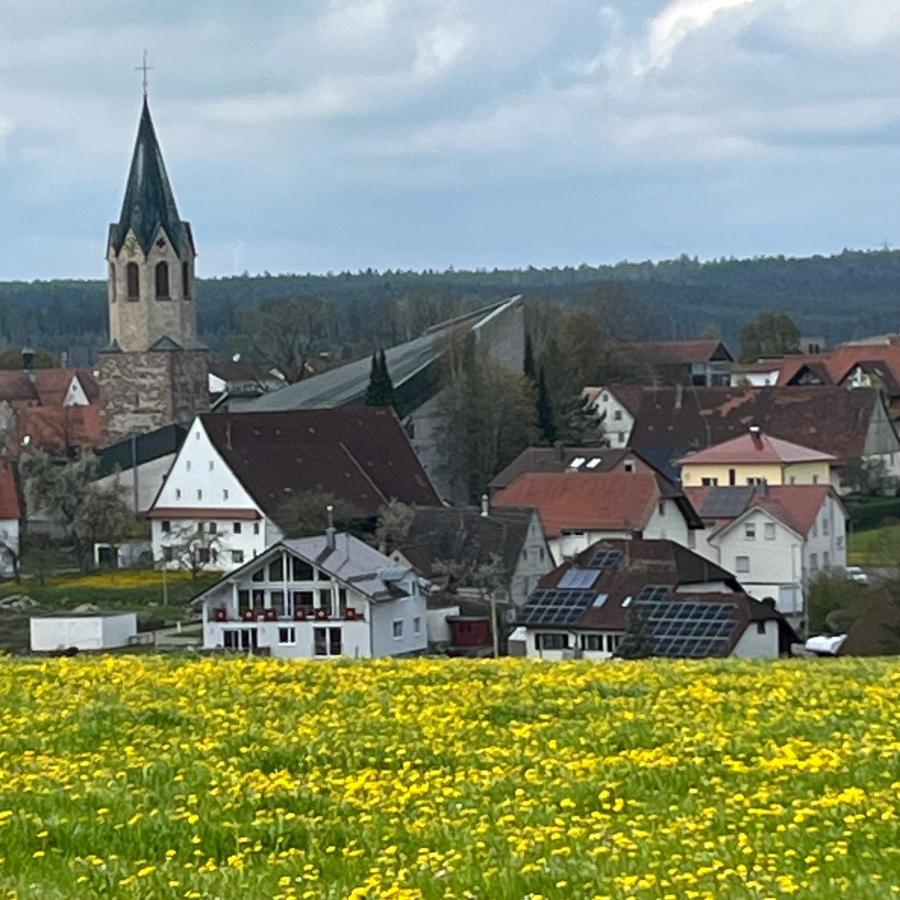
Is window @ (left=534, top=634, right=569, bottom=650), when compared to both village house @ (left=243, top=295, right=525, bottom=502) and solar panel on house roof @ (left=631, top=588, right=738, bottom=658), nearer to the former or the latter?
solar panel on house roof @ (left=631, top=588, right=738, bottom=658)

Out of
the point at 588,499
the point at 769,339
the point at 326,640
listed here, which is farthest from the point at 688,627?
the point at 769,339

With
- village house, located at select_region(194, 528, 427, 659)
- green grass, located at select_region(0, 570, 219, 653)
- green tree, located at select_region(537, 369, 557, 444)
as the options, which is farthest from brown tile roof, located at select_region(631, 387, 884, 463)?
village house, located at select_region(194, 528, 427, 659)

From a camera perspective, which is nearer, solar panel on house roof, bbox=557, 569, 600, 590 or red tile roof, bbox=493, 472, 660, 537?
solar panel on house roof, bbox=557, 569, 600, 590

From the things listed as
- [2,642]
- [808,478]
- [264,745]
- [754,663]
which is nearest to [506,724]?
[264,745]

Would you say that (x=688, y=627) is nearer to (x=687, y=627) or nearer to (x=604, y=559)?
(x=687, y=627)

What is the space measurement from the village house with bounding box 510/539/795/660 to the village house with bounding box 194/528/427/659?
136 inches

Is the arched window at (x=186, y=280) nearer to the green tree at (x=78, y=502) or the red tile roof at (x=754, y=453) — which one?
the green tree at (x=78, y=502)

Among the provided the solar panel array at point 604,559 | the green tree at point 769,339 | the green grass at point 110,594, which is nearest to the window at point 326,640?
the green grass at point 110,594

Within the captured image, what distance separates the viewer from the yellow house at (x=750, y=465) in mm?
83250

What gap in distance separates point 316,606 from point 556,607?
6.68m

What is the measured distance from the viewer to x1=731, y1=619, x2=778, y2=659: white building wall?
46344 millimetres

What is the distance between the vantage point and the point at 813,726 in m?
14.0

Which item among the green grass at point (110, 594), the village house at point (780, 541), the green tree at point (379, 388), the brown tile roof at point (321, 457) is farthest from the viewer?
the green tree at point (379, 388)

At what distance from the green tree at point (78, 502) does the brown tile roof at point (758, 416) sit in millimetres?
28818
